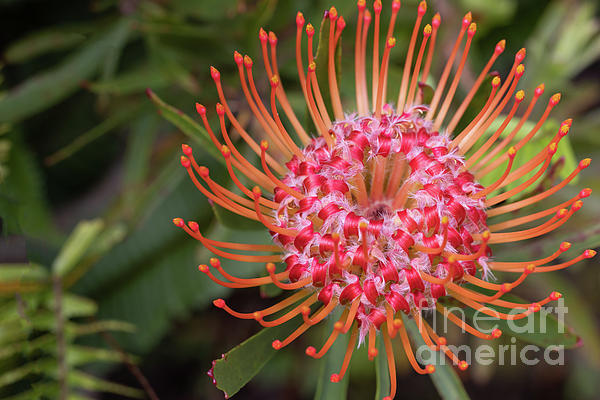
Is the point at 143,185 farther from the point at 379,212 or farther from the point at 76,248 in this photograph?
the point at 379,212

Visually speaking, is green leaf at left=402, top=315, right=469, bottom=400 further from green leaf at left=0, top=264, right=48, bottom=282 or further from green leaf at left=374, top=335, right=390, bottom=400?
green leaf at left=0, top=264, right=48, bottom=282

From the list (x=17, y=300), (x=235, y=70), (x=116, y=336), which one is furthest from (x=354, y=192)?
(x=116, y=336)

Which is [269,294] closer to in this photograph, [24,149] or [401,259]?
[401,259]

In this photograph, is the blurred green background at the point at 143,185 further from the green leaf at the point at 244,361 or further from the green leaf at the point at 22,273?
the green leaf at the point at 244,361

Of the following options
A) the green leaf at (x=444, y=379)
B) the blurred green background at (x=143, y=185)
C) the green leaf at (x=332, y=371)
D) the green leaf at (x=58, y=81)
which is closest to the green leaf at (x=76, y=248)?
the blurred green background at (x=143, y=185)

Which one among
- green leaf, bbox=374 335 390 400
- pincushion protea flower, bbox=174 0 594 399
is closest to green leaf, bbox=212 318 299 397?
pincushion protea flower, bbox=174 0 594 399

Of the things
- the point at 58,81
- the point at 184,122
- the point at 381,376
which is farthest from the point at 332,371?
the point at 58,81
